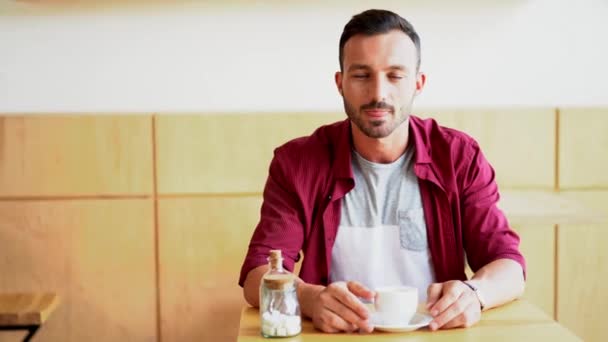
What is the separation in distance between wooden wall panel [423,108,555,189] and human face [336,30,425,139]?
1103 mm

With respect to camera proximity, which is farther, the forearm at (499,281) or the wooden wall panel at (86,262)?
the wooden wall panel at (86,262)

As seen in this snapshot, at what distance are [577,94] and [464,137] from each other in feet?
4.15

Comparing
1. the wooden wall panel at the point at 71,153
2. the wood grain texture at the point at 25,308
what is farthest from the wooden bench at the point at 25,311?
the wooden wall panel at the point at 71,153

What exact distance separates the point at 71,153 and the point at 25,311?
63cm

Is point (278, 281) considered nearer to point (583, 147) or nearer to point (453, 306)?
point (453, 306)

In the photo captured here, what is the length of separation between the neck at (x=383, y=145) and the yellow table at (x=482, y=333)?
0.48 meters

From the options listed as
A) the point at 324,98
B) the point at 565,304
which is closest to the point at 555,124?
the point at 565,304

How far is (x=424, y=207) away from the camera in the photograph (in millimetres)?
1648

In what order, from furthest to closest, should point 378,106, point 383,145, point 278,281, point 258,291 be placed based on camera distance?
1. point 383,145
2. point 378,106
3. point 258,291
4. point 278,281

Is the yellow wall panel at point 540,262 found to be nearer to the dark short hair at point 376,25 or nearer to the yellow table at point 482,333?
the dark short hair at point 376,25

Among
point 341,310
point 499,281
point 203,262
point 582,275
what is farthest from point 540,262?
point 341,310

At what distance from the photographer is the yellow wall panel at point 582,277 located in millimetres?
2766

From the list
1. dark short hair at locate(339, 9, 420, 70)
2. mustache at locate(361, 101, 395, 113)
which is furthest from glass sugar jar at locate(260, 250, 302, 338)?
dark short hair at locate(339, 9, 420, 70)

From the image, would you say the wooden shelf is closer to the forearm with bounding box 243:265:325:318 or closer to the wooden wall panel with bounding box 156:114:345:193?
the wooden wall panel with bounding box 156:114:345:193
